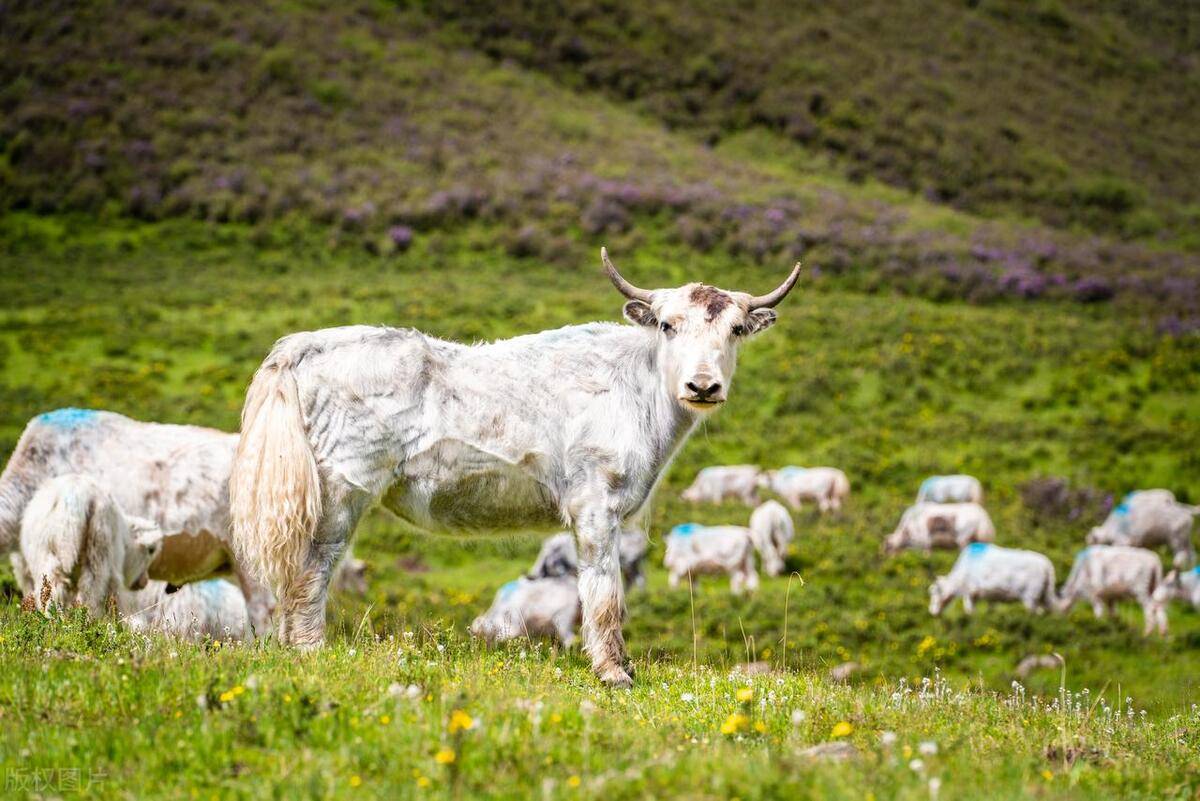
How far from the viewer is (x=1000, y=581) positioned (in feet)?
62.7

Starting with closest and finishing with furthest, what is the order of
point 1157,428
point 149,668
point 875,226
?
point 149,668 < point 1157,428 < point 875,226

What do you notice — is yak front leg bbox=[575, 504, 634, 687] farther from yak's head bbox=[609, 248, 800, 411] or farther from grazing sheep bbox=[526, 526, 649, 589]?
grazing sheep bbox=[526, 526, 649, 589]

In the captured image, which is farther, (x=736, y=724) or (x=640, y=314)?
(x=640, y=314)

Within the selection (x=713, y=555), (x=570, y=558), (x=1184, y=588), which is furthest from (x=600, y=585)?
(x=1184, y=588)

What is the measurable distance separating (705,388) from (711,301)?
2.87 feet

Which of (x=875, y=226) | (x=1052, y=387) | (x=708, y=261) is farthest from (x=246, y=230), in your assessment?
(x=1052, y=387)

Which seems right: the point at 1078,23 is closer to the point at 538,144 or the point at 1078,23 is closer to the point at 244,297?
the point at 538,144

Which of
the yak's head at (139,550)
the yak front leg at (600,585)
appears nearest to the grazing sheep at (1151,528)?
the yak front leg at (600,585)

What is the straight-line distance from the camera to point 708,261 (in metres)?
48.5

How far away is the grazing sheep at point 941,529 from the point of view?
22.1 m

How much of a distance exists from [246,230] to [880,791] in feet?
157

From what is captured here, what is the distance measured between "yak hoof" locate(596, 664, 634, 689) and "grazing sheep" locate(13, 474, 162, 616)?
4.16 metres

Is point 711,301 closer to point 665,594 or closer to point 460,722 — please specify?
point 460,722

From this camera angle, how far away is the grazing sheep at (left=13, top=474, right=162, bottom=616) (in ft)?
29.4
